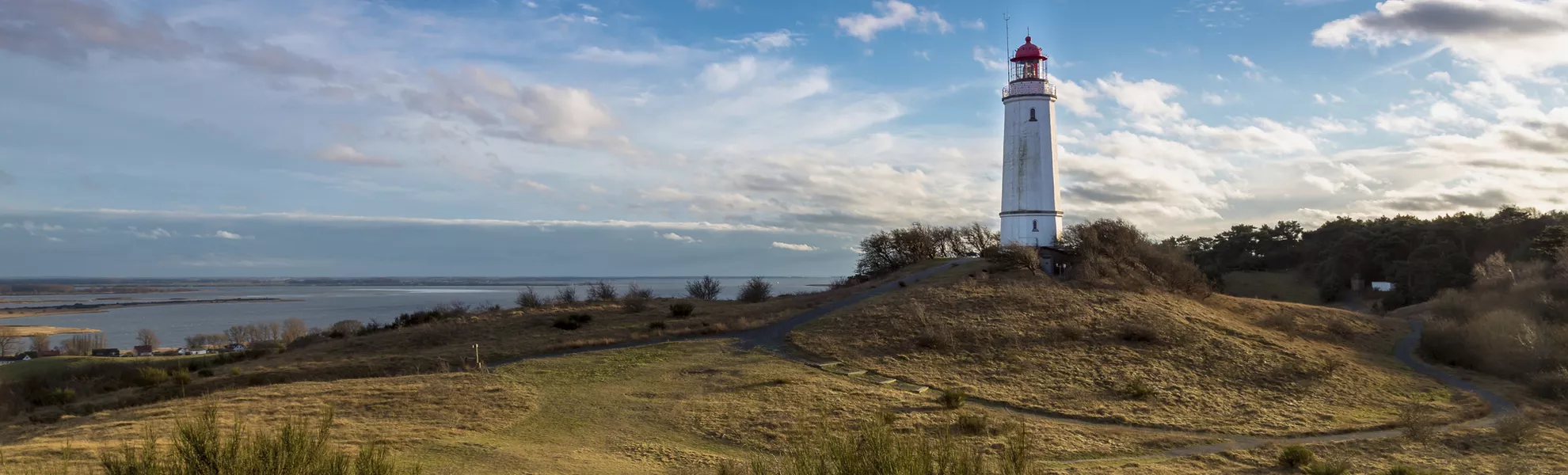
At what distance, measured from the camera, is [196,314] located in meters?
124

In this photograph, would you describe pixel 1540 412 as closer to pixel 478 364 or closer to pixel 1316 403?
pixel 1316 403

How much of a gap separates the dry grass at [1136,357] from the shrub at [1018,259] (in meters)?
2.28

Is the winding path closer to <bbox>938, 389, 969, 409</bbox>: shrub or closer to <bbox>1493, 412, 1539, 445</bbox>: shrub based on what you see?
<bbox>938, 389, 969, 409</bbox>: shrub

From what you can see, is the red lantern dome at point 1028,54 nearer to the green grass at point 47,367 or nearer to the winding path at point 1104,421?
the winding path at point 1104,421

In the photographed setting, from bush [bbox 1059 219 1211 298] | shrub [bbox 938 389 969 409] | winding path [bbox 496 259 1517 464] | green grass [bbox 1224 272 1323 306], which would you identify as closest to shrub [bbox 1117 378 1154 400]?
winding path [bbox 496 259 1517 464]

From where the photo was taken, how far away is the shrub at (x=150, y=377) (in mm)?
20531

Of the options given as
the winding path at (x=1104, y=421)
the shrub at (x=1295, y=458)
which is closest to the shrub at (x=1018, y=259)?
the winding path at (x=1104, y=421)

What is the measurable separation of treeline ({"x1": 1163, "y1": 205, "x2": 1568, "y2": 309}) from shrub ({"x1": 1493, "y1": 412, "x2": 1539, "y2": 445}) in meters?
25.8

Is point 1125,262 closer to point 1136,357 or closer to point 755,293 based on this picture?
point 1136,357

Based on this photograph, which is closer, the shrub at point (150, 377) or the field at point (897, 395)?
the field at point (897, 395)

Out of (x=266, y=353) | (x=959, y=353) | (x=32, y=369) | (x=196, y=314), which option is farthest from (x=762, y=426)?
(x=196, y=314)

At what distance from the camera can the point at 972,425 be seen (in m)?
13.9

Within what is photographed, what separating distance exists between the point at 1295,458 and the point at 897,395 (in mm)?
7144

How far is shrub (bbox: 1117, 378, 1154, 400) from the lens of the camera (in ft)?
59.1
